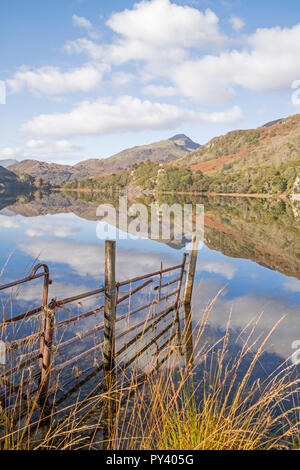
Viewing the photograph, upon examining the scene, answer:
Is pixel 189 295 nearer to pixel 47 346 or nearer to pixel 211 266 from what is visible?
pixel 47 346

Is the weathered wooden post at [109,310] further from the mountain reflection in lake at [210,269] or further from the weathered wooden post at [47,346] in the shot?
the weathered wooden post at [47,346]

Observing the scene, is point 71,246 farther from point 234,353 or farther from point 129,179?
point 129,179

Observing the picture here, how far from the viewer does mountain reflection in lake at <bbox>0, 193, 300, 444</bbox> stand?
9.26m

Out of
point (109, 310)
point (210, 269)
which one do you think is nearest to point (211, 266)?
point (210, 269)

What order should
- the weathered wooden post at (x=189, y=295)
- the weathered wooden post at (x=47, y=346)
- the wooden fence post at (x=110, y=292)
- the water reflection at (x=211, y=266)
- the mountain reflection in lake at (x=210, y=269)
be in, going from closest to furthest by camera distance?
the weathered wooden post at (x=47, y=346) < the wooden fence post at (x=110, y=292) < the weathered wooden post at (x=189, y=295) < the mountain reflection in lake at (x=210, y=269) < the water reflection at (x=211, y=266)

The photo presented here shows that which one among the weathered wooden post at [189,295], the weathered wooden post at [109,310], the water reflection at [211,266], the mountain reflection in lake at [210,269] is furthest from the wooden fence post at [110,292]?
the weathered wooden post at [189,295]

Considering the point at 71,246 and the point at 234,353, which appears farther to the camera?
the point at 71,246

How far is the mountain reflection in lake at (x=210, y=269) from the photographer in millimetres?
9258

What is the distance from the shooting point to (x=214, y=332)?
8.76 meters

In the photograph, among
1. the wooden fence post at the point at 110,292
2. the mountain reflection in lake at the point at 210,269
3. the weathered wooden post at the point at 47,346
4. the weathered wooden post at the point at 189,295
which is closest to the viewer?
the weathered wooden post at the point at 47,346

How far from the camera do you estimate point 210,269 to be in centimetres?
1648

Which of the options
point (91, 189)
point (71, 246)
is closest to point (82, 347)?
point (71, 246)
